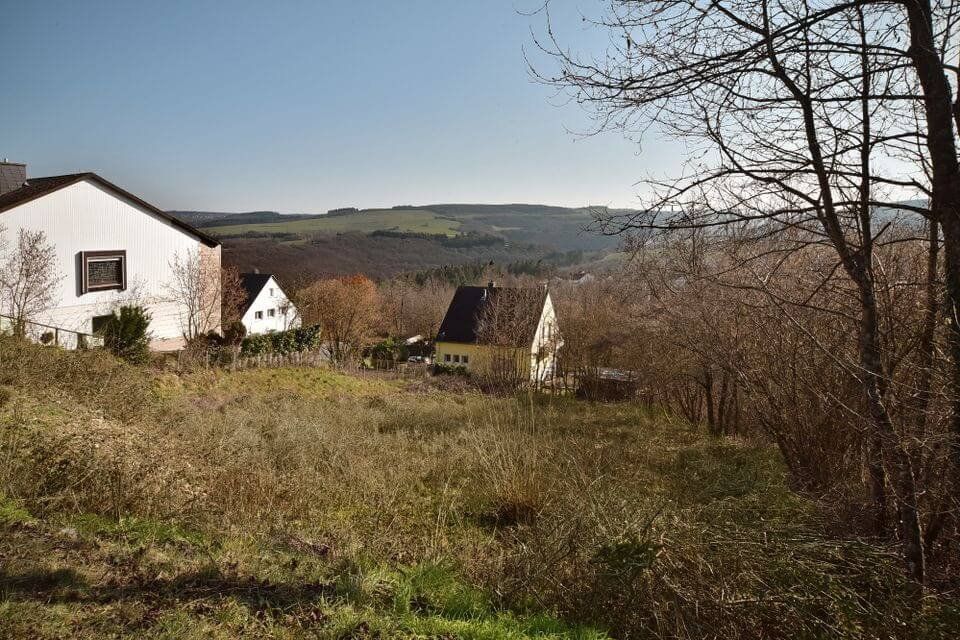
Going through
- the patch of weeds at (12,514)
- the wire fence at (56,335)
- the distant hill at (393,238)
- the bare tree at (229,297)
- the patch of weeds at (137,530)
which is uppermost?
the distant hill at (393,238)

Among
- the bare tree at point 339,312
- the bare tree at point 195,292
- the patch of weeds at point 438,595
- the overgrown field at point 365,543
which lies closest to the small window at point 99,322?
the bare tree at point 195,292

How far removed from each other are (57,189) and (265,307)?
54.8 feet

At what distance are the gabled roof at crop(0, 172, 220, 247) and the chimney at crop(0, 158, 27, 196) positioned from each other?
0.21 metres

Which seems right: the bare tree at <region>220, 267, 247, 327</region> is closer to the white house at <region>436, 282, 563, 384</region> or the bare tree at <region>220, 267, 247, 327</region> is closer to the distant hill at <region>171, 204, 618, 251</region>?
the white house at <region>436, 282, 563, 384</region>

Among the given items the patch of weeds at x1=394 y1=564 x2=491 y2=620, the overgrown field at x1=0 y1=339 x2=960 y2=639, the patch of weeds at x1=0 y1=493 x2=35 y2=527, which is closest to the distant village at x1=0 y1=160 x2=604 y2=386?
the overgrown field at x1=0 y1=339 x2=960 y2=639

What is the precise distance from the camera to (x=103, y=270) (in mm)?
17953

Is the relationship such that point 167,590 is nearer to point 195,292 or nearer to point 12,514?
point 12,514

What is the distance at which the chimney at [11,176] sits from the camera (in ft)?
58.4

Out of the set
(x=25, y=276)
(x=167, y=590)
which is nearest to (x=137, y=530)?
(x=167, y=590)

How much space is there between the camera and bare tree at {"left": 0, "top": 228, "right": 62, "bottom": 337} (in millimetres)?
14633

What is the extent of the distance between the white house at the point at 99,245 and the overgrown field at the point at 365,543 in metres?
11.6

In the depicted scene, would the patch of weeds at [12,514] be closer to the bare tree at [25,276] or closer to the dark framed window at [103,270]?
the bare tree at [25,276]

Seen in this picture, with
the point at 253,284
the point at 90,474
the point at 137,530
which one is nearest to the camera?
the point at 137,530

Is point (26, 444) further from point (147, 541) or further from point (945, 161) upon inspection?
point (945, 161)
